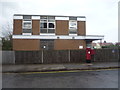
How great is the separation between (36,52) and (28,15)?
353 inches

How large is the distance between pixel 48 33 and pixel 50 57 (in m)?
7.49

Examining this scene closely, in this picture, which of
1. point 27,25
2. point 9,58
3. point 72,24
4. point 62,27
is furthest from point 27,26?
point 9,58

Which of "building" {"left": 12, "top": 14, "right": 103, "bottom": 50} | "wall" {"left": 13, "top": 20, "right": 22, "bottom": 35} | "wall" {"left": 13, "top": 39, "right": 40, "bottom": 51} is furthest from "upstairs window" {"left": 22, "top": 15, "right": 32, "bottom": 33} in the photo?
"wall" {"left": 13, "top": 39, "right": 40, "bottom": 51}

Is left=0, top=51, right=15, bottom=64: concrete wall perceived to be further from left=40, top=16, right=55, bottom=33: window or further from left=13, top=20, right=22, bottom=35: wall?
left=40, top=16, right=55, bottom=33: window

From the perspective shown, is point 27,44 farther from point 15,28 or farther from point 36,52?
point 36,52

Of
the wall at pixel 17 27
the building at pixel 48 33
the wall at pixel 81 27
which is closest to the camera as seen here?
the building at pixel 48 33

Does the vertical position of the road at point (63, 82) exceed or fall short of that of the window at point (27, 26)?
it falls short

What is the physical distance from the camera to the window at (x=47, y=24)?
21094 millimetres

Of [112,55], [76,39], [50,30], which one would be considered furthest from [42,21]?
[112,55]

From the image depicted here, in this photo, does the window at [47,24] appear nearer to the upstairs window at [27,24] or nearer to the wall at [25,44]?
the upstairs window at [27,24]

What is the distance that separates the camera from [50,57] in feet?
46.8

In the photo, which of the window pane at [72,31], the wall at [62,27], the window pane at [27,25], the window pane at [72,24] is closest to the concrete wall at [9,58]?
the window pane at [27,25]

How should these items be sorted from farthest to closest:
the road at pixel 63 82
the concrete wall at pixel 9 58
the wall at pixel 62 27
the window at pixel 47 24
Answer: the wall at pixel 62 27, the window at pixel 47 24, the concrete wall at pixel 9 58, the road at pixel 63 82

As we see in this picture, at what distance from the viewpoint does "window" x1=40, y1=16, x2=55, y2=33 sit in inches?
830
